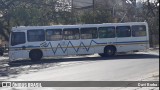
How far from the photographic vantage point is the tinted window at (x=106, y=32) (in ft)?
88.7

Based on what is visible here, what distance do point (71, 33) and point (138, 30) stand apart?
5484 millimetres

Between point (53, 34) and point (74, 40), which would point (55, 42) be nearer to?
point (53, 34)

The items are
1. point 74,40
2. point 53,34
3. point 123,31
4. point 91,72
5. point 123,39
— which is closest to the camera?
point 91,72

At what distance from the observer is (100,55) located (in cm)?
2820

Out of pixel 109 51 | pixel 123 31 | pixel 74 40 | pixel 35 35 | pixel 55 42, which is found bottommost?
pixel 109 51

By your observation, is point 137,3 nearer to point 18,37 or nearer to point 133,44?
point 133,44

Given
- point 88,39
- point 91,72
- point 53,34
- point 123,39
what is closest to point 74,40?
point 88,39

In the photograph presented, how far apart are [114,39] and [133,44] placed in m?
1.55

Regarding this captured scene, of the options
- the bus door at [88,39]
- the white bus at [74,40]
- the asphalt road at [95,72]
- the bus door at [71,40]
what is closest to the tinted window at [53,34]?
the white bus at [74,40]

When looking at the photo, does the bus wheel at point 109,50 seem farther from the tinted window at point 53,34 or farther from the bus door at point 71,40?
the tinted window at point 53,34

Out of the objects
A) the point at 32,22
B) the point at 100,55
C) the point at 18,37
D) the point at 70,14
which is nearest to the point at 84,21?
the point at 70,14

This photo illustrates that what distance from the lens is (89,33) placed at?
26891mm

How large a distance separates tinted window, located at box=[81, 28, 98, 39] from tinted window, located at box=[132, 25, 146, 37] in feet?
10.2

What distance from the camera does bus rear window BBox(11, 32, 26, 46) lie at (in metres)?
25.1
